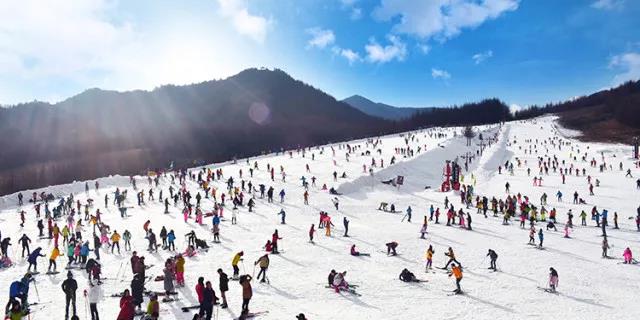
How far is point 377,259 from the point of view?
19484 millimetres

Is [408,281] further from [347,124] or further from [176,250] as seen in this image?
[347,124]

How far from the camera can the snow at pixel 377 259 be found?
13789 millimetres

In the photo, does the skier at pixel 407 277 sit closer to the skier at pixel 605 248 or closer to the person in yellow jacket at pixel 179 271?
the person in yellow jacket at pixel 179 271

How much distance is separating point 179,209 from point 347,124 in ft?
510

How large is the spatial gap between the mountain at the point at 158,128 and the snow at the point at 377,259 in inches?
1818

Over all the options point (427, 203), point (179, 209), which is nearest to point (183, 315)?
point (179, 209)

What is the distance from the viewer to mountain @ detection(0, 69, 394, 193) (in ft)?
327

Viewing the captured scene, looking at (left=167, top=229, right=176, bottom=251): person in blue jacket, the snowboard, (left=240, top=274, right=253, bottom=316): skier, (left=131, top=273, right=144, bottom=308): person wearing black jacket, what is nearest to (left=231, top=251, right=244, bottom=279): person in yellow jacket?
the snowboard

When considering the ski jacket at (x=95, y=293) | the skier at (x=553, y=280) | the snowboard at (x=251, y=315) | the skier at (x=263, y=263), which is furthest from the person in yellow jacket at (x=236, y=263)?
the skier at (x=553, y=280)

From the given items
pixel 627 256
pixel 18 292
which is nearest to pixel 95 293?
pixel 18 292

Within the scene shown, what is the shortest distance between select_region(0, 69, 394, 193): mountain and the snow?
46186mm

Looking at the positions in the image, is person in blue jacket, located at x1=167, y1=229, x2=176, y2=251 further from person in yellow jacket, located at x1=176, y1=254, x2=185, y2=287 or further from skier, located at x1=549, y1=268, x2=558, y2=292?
skier, located at x1=549, y1=268, x2=558, y2=292

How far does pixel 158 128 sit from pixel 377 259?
428ft

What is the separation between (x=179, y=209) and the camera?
101 feet
